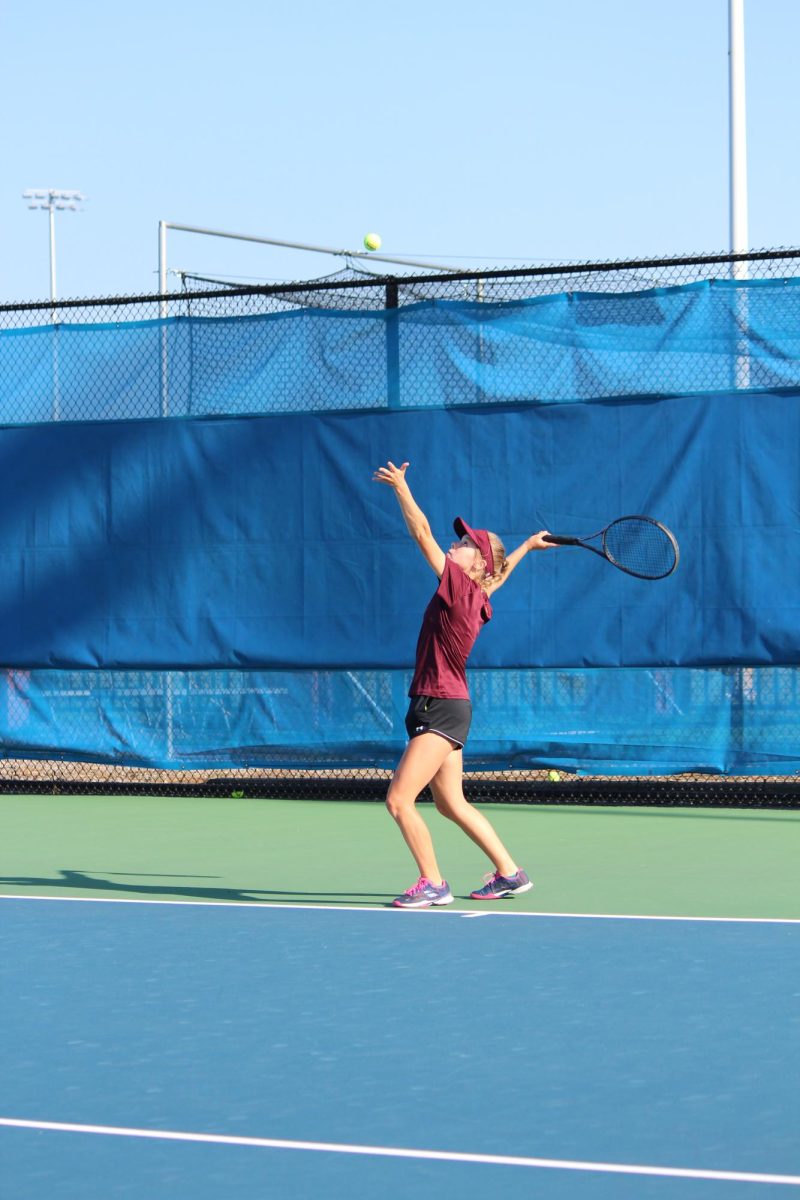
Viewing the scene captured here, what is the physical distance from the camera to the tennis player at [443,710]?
7.13m

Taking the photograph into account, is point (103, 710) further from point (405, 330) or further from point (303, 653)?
point (405, 330)

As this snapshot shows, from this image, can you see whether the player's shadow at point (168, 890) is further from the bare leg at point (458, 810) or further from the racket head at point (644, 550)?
the racket head at point (644, 550)

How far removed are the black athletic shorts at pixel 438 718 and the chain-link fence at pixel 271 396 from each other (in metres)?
3.43

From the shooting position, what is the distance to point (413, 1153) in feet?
12.9

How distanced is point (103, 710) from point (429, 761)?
195 inches

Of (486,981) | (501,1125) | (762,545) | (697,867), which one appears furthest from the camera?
(762,545)

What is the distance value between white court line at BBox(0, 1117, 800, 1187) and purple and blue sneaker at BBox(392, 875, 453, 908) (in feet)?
10.3

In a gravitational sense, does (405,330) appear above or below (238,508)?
above

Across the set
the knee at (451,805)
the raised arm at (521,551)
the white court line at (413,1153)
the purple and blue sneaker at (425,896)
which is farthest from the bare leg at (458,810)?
the white court line at (413,1153)

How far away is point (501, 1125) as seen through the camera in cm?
414

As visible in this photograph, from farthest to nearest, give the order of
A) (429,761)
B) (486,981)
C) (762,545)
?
(762,545)
(429,761)
(486,981)

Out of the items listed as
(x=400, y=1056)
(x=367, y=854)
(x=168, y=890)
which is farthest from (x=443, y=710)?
(x=400, y=1056)

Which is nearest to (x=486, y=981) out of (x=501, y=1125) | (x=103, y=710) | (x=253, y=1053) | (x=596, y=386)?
(x=253, y=1053)

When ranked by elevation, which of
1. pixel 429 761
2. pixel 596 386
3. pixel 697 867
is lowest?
pixel 697 867
